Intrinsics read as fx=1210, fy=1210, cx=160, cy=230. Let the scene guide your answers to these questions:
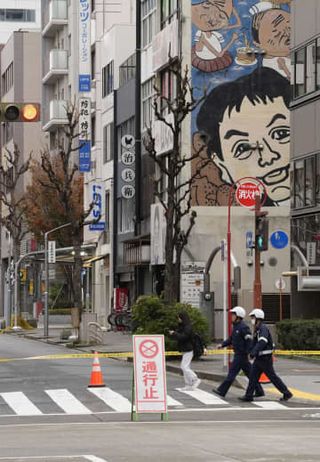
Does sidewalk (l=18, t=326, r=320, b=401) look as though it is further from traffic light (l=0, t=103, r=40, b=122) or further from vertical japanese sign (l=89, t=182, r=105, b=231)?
vertical japanese sign (l=89, t=182, r=105, b=231)

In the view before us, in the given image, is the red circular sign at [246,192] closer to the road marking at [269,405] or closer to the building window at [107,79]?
the road marking at [269,405]

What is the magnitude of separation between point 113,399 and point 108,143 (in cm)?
4182

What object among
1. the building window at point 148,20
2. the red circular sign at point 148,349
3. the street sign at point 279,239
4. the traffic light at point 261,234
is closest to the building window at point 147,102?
the building window at point 148,20

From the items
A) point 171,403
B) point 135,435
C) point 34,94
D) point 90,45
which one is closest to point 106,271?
point 90,45

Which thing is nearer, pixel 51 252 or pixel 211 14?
pixel 211 14

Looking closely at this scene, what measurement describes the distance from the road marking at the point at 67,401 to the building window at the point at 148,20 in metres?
33.4

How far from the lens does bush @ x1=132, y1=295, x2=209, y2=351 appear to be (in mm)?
35094

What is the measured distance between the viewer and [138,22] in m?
59.3

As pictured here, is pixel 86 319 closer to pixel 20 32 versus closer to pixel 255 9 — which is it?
pixel 255 9

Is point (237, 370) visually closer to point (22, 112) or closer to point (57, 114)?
point (22, 112)

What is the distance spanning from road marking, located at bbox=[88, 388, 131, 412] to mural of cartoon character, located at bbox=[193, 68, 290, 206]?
84.0 feet

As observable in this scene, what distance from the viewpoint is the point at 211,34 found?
5162 cm

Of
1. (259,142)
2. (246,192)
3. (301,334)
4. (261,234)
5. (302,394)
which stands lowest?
(302,394)

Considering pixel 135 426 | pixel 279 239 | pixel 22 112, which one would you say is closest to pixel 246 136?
pixel 279 239
